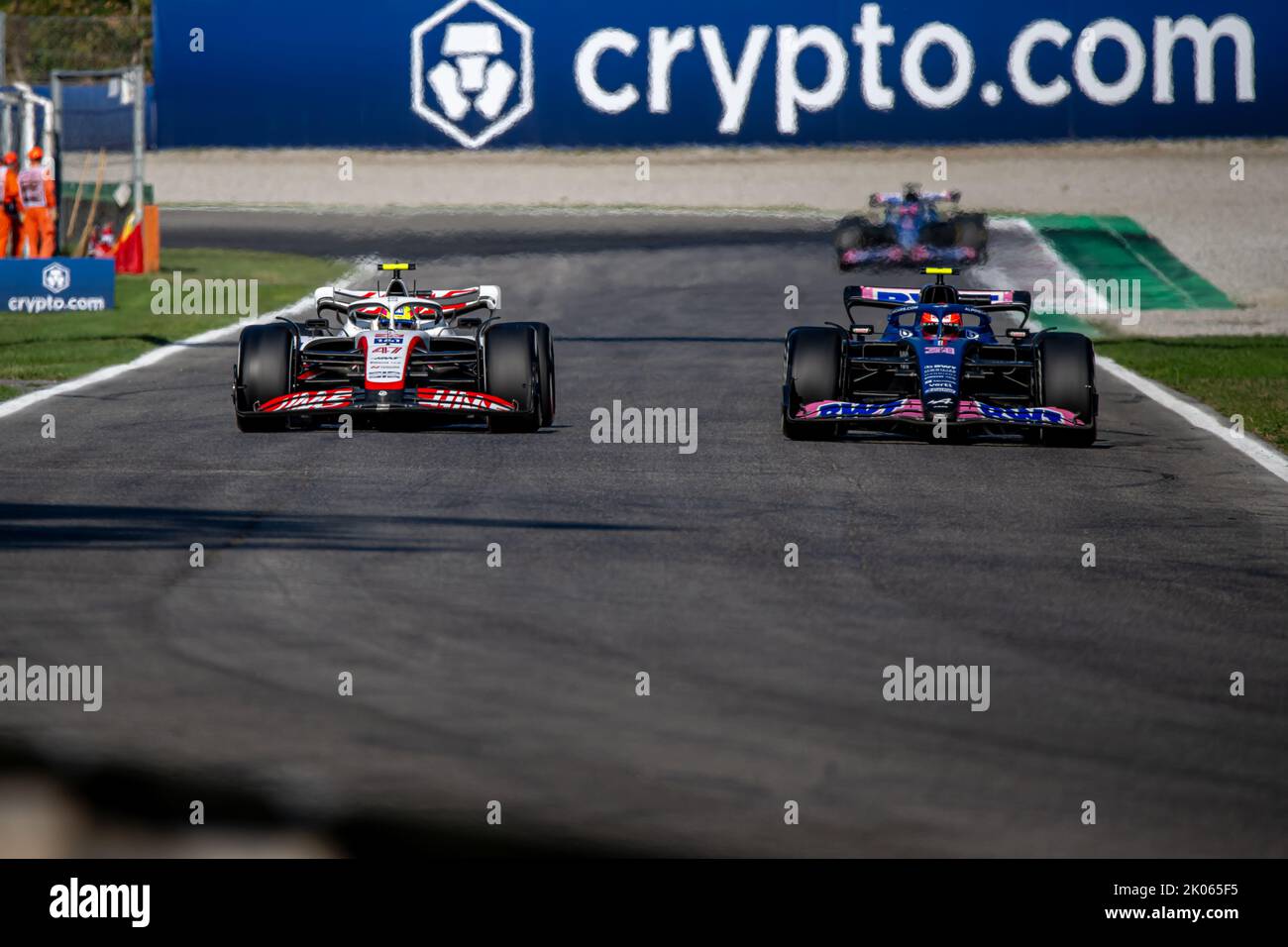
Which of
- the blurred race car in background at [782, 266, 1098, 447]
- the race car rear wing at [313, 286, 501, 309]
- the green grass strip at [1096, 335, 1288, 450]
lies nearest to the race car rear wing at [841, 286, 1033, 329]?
the blurred race car in background at [782, 266, 1098, 447]

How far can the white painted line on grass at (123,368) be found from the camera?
15.2 meters

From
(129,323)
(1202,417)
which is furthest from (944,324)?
(129,323)

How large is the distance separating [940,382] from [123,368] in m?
7.87

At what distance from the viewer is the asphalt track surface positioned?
18.4 ft

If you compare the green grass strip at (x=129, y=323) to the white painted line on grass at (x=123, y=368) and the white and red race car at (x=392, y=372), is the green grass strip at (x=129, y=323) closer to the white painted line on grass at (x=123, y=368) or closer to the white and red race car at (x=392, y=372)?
the white painted line on grass at (x=123, y=368)

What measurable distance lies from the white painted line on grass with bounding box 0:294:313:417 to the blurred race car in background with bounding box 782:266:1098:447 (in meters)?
5.32

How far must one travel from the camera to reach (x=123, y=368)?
18172 millimetres

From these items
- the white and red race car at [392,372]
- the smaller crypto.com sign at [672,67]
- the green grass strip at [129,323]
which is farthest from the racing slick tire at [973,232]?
the white and red race car at [392,372]

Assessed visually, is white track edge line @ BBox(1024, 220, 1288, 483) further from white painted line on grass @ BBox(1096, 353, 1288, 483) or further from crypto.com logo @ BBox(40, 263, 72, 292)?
crypto.com logo @ BBox(40, 263, 72, 292)

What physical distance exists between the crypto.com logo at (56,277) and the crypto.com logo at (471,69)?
6903mm

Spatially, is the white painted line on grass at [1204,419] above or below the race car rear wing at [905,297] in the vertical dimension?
below

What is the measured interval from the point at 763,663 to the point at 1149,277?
26.1 meters

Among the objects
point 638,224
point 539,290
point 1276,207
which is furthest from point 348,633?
point 1276,207

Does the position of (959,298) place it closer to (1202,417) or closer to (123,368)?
(1202,417)
